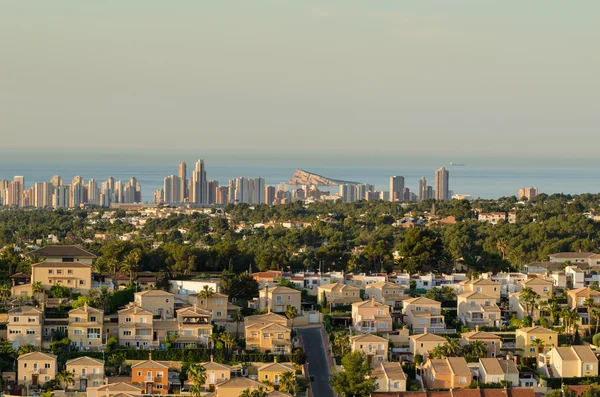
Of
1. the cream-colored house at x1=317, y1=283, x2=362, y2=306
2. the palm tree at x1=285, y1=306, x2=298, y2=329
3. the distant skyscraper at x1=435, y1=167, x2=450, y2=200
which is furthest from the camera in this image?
the distant skyscraper at x1=435, y1=167, x2=450, y2=200

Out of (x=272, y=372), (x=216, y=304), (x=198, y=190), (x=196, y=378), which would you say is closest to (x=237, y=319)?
(x=216, y=304)

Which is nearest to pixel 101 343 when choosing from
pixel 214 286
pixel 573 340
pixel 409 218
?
pixel 214 286

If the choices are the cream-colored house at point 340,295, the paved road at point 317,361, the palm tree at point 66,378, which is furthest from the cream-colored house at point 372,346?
the palm tree at point 66,378

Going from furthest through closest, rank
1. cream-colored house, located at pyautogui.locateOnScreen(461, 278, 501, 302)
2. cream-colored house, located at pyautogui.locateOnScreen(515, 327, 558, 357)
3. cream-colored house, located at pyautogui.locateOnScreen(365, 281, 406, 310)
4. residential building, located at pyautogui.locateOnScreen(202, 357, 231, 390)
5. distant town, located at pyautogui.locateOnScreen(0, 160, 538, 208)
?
distant town, located at pyautogui.locateOnScreen(0, 160, 538, 208)
cream-colored house, located at pyautogui.locateOnScreen(461, 278, 501, 302)
cream-colored house, located at pyautogui.locateOnScreen(365, 281, 406, 310)
cream-colored house, located at pyautogui.locateOnScreen(515, 327, 558, 357)
residential building, located at pyautogui.locateOnScreen(202, 357, 231, 390)

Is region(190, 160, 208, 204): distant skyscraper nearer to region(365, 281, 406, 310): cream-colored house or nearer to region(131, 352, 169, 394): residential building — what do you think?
region(365, 281, 406, 310): cream-colored house

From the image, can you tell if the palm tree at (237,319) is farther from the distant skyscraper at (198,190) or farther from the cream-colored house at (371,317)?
the distant skyscraper at (198,190)

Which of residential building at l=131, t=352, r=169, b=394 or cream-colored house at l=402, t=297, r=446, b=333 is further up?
cream-colored house at l=402, t=297, r=446, b=333

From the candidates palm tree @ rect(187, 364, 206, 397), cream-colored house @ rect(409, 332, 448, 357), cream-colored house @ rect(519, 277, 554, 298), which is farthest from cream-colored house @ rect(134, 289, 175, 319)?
cream-colored house @ rect(519, 277, 554, 298)

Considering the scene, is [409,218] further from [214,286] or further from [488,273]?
[214,286]
